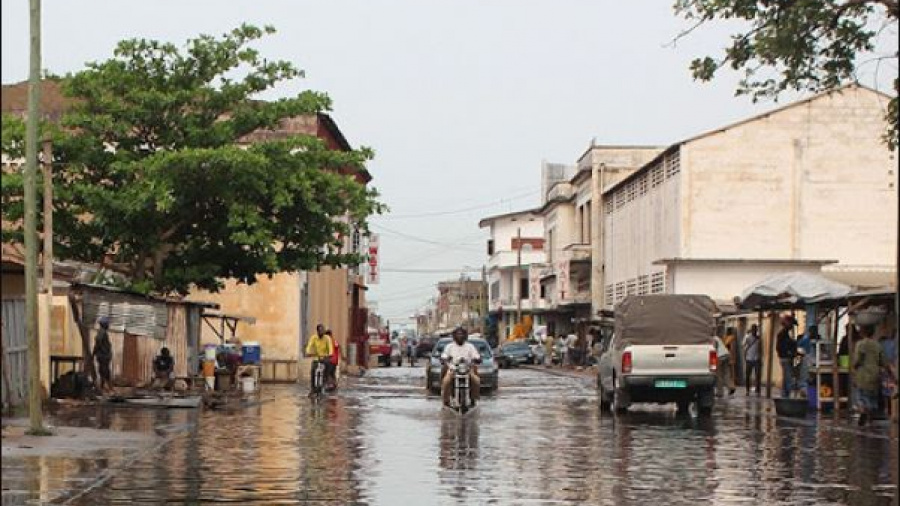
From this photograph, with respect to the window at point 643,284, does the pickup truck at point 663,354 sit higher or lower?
lower

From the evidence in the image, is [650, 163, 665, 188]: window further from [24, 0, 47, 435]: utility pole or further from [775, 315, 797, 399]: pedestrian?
[24, 0, 47, 435]: utility pole

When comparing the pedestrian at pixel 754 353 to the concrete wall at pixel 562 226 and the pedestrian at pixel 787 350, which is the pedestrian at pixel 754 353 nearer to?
the pedestrian at pixel 787 350

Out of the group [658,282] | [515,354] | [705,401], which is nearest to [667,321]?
[705,401]

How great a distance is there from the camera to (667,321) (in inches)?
1128

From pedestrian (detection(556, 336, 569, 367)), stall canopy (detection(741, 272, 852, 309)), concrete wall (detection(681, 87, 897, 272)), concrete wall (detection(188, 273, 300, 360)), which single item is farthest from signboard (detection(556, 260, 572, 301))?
stall canopy (detection(741, 272, 852, 309))

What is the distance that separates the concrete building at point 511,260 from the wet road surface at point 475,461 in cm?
7813

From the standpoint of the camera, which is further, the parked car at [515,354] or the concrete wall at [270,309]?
the parked car at [515,354]

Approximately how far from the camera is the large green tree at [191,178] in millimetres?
32938

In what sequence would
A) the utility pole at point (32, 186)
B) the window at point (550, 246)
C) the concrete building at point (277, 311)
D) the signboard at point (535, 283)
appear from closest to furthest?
the utility pole at point (32, 186) → the concrete building at point (277, 311) → the window at point (550, 246) → the signboard at point (535, 283)

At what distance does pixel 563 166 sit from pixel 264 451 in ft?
321

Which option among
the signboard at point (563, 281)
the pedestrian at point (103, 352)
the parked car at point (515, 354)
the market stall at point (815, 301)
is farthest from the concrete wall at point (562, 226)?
the pedestrian at point (103, 352)

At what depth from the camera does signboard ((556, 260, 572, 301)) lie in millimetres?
83006

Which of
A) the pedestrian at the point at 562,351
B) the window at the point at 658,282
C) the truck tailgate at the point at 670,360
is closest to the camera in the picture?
the truck tailgate at the point at 670,360

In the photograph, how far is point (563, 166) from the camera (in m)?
116
